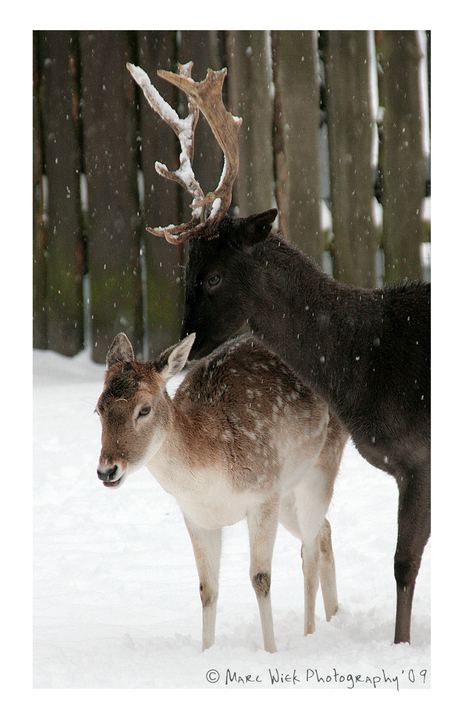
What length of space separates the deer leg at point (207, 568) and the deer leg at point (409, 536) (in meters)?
0.92

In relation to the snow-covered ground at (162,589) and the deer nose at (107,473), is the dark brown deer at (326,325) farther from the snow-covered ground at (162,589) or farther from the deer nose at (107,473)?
the deer nose at (107,473)

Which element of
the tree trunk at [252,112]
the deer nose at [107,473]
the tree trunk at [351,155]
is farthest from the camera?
the tree trunk at [252,112]

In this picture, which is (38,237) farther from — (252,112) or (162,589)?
(162,589)

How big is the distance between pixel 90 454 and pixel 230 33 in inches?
118

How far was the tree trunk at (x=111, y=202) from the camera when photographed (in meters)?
5.20

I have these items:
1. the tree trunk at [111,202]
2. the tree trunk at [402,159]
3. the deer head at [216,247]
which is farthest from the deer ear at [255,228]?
the tree trunk at [111,202]

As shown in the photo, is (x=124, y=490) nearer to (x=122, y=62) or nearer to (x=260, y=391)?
(x=260, y=391)

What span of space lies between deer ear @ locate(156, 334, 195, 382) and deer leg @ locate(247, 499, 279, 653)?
79cm

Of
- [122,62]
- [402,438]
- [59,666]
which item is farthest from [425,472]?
[122,62]

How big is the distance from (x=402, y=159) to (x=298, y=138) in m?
0.68

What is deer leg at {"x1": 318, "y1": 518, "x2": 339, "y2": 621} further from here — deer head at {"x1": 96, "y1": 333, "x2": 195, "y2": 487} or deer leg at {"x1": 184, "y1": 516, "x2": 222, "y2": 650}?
deer head at {"x1": 96, "y1": 333, "x2": 195, "y2": 487}

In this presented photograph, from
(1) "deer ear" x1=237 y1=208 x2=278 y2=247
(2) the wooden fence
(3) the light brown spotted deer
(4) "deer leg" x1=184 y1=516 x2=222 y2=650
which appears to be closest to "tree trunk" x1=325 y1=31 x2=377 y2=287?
(2) the wooden fence

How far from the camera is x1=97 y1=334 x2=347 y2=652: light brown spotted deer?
3564 mm

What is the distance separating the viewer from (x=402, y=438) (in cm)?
356
